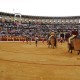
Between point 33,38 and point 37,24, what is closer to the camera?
point 33,38

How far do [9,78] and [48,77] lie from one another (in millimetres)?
1585

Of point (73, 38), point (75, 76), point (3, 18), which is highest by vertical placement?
point (3, 18)

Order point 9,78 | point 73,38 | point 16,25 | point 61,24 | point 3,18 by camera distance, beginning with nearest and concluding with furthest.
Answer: point 9,78 < point 73,38 < point 16,25 < point 3,18 < point 61,24

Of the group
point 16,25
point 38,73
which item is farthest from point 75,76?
point 16,25

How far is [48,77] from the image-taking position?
902 cm

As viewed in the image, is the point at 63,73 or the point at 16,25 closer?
the point at 63,73

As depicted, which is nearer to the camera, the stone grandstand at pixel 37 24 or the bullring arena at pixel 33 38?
the bullring arena at pixel 33 38

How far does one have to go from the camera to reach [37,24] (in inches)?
3135

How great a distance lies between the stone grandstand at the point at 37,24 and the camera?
67625 mm

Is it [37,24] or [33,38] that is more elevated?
[37,24]

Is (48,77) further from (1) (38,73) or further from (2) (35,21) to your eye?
(2) (35,21)

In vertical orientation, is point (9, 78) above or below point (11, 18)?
below

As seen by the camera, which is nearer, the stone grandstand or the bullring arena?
the bullring arena

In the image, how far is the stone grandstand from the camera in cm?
6762
